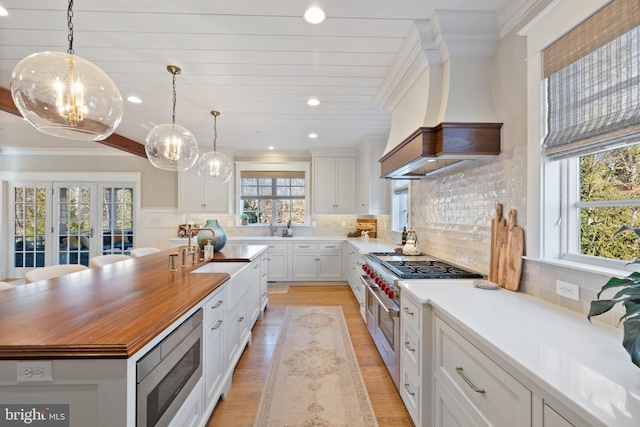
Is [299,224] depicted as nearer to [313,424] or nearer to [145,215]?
[145,215]

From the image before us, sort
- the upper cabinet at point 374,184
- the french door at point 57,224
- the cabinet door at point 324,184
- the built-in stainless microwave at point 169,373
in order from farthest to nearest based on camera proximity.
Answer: the french door at point 57,224, the cabinet door at point 324,184, the upper cabinet at point 374,184, the built-in stainless microwave at point 169,373

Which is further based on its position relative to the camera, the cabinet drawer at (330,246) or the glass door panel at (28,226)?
the glass door panel at (28,226)

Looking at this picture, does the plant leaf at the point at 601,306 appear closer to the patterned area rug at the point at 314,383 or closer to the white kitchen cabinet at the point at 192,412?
the patterned area rug at the point at 314,383

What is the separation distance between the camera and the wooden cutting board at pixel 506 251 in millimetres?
1655

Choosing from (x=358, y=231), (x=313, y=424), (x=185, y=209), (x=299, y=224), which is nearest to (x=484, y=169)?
(x=313, y=424)

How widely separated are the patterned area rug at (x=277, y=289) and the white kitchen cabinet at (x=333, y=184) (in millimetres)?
1514

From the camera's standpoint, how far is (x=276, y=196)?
5.79 meters

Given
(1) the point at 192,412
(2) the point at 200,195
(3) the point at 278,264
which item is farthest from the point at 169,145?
(3) the point at 278,264

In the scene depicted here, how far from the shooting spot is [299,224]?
19.1ft

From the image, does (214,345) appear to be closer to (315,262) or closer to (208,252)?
(208,252)

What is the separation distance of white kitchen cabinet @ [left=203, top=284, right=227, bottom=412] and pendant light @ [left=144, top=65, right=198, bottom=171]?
55.2 inches

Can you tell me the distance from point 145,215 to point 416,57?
5582 mm

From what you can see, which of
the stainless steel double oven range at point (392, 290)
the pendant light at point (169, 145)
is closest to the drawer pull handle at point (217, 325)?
the stainless steel double oven range at point (392, 290)

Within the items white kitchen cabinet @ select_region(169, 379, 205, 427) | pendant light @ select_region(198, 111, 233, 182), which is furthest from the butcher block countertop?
pendant light @ select_region(198, 111, 233, 182)
